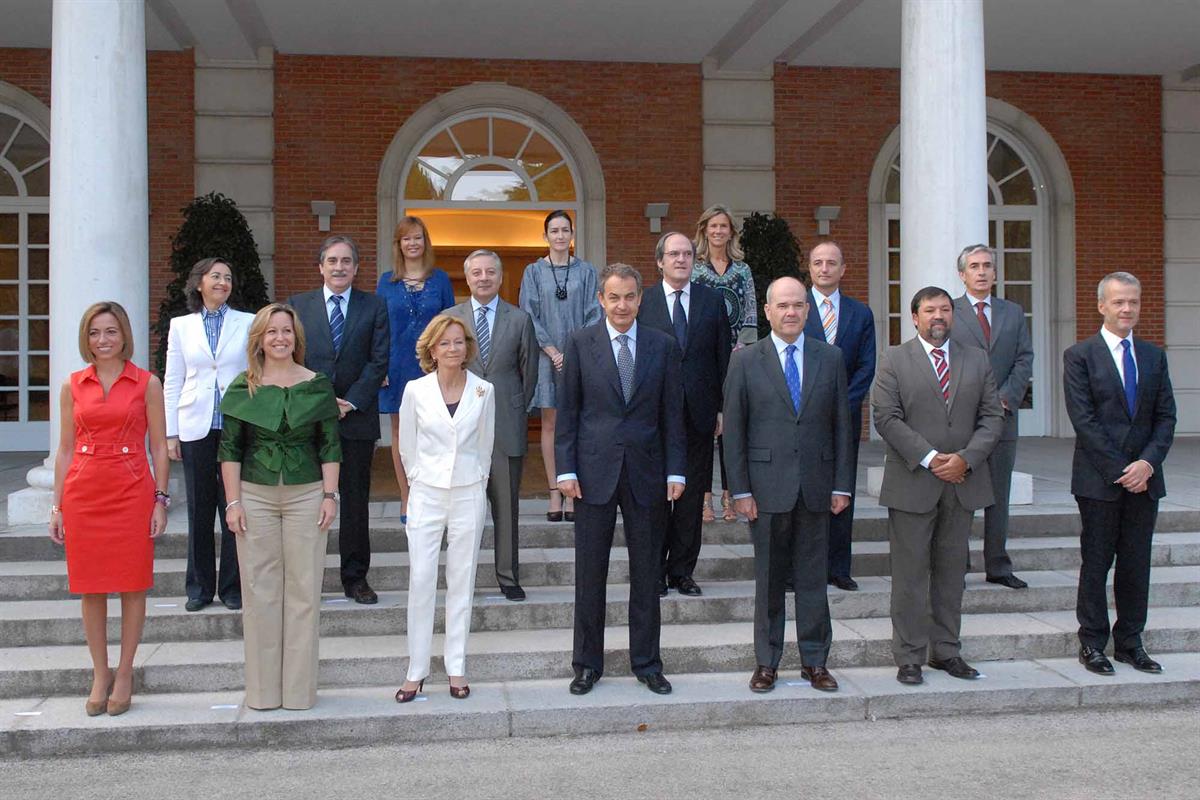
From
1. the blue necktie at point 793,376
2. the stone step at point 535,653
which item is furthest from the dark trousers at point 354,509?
the blue necktie at point 793,376

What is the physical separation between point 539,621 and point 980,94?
492 centimetres

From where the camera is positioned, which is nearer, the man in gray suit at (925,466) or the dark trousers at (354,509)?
the man in gray suit at (925,466)

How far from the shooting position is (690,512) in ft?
19.2

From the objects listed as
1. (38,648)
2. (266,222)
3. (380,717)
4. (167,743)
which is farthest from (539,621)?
(266,222)

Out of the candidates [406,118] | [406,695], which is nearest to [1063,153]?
[406,118]

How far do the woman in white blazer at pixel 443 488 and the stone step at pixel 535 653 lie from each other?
39 cm

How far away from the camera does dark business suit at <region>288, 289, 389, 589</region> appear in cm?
582

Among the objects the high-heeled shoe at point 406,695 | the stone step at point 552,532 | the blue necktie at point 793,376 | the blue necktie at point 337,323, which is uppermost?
the blue necktie at point 337,323

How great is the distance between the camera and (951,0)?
801 cm

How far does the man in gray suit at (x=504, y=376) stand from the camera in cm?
586

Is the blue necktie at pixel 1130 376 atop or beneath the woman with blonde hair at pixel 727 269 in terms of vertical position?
beneath

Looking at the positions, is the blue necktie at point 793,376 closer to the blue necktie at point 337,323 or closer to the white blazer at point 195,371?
the blue necktie at point 337,323

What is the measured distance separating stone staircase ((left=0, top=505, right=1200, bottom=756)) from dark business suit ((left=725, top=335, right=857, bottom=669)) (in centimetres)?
38

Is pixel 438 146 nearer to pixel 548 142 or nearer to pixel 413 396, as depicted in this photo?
pixel 548 142
